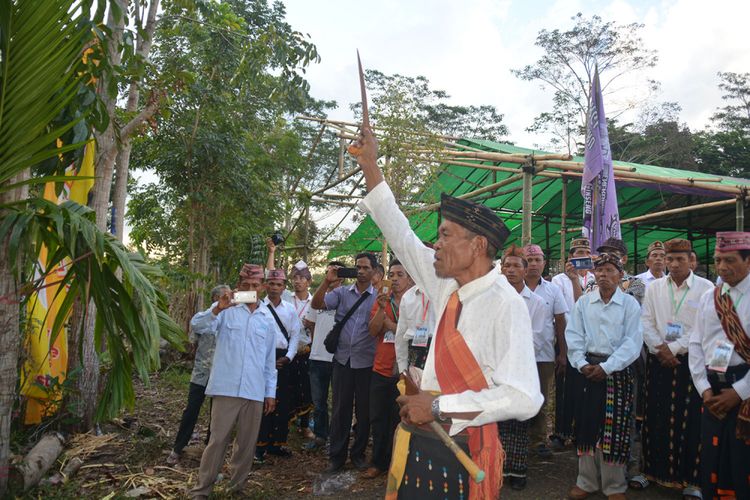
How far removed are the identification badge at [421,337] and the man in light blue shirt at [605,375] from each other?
121cm

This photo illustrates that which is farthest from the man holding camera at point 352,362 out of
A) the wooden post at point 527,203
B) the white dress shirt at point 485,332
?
the white dress shirt at point 485,332

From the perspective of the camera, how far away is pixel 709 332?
427 cm

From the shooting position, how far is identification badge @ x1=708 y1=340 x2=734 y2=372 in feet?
13.3

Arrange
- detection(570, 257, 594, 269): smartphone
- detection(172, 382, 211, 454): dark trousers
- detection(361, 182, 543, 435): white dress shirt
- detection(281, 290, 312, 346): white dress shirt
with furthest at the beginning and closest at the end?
detection(281, 290, 312, 346): white dress shirt → detection(570, 257, 594, 269): smartphone → detection(172, 382, 211, 454): dark trousers → detection(361, 182, 543, 435): white dress shirt

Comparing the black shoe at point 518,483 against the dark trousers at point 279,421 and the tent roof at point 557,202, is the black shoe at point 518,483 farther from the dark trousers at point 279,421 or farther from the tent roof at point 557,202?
the tent roof at point 557,202

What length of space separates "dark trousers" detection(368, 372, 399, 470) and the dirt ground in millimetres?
247

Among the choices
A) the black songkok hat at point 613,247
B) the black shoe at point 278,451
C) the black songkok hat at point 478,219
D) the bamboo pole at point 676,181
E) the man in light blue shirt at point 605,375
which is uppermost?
the bamboo pole at point 676,181

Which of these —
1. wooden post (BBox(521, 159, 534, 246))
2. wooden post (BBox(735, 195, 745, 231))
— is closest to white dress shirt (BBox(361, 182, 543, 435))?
wooden post (BBox(521, 159, 534, 246))

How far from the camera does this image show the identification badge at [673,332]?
16.6 feet

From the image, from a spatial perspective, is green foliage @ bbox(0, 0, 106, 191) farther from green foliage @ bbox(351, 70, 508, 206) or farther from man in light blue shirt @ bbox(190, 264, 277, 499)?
green foliage @ bbox(351, 70, 508, 206)

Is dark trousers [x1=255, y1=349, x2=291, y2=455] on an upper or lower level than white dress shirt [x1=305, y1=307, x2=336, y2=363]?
lower

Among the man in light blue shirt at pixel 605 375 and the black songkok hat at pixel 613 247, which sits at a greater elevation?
the black songkok hat at pixel 613 247

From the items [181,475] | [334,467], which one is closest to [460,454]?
[334,467]

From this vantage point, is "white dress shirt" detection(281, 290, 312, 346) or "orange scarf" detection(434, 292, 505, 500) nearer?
"orange scarf" detection(434, 292, 505, 500)
